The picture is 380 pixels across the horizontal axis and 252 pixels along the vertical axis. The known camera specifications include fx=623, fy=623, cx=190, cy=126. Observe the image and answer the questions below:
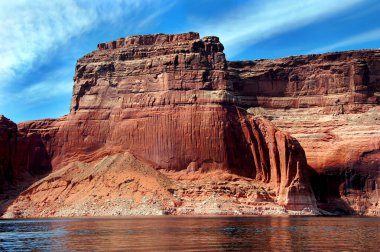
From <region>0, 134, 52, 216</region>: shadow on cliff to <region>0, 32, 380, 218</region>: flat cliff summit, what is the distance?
0.20 meters

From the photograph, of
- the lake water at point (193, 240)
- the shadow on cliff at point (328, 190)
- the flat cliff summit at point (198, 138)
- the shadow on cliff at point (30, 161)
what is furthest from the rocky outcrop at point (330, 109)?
the lake water at point (193, 240)

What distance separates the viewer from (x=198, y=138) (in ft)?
353

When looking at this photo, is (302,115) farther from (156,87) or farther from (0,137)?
(0,137)

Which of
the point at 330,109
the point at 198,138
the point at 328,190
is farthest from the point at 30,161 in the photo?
the point at 330,109

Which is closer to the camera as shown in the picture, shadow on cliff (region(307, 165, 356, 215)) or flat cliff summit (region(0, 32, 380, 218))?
flat cliff summit (region(0, 32, 380, 218))

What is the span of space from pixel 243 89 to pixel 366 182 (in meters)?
31.3

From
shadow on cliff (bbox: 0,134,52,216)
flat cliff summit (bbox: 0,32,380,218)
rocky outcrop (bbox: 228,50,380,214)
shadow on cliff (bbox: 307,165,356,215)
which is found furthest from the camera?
shadow on cliff (bbox: 0,134,52,216)

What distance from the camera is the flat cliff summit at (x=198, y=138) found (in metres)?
99.2

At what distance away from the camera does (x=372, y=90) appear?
407 ft

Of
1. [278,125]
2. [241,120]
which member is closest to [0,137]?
[241,120]

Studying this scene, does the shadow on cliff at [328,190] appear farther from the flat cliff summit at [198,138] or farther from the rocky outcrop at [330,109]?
the flat cliff summit at [198,138]

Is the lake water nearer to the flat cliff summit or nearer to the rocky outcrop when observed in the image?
the flat cliff summit

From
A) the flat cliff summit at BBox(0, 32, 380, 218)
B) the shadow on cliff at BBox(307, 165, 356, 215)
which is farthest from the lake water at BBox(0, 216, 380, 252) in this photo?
the shadow on cliff at BBox(307, 165, 356, 215)

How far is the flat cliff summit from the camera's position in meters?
99.2
